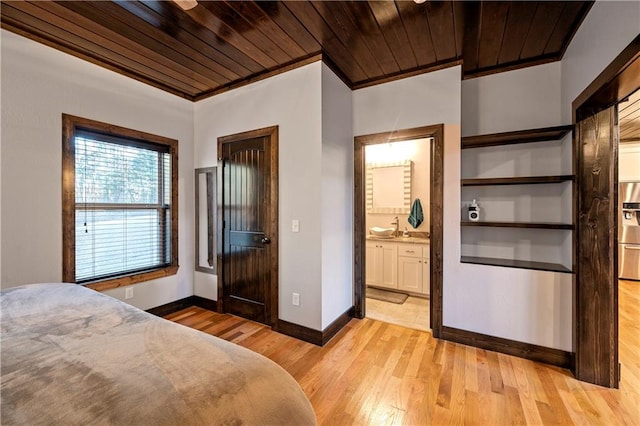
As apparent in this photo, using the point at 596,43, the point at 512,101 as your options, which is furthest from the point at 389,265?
the point at 596,43

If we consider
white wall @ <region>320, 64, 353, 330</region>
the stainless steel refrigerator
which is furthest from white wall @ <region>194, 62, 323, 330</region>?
the stainless steel refrigerator

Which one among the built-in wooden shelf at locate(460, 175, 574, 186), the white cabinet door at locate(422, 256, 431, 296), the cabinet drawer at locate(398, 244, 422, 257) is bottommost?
the white cabinet door at locate(422, 256, 431, 296)

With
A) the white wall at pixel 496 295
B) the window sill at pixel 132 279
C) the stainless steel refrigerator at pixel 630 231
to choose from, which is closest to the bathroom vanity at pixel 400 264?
the white wall at pixel 496 295

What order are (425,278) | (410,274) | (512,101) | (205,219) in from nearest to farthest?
(512,101) < (205,219) < (425,278) < (410,274)

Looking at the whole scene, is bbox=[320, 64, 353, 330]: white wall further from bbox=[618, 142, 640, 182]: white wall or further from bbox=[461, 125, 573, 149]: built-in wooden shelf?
bbox=[618, 142, 640, 182]: white wall

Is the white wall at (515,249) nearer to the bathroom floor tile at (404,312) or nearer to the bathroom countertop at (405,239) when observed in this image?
the bathroom floor tile at (404,312)

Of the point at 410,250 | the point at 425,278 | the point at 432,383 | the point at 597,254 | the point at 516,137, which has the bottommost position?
the point at 432,383

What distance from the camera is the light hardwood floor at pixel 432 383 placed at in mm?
1676

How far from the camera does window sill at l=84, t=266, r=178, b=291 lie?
263cm

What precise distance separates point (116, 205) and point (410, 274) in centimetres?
374

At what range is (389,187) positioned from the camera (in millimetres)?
4512

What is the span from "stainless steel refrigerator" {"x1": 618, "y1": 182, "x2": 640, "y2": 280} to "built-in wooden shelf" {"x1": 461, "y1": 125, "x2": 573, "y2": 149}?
149 inches

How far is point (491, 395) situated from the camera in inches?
73.0

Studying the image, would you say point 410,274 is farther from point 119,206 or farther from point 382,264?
point 119,206
